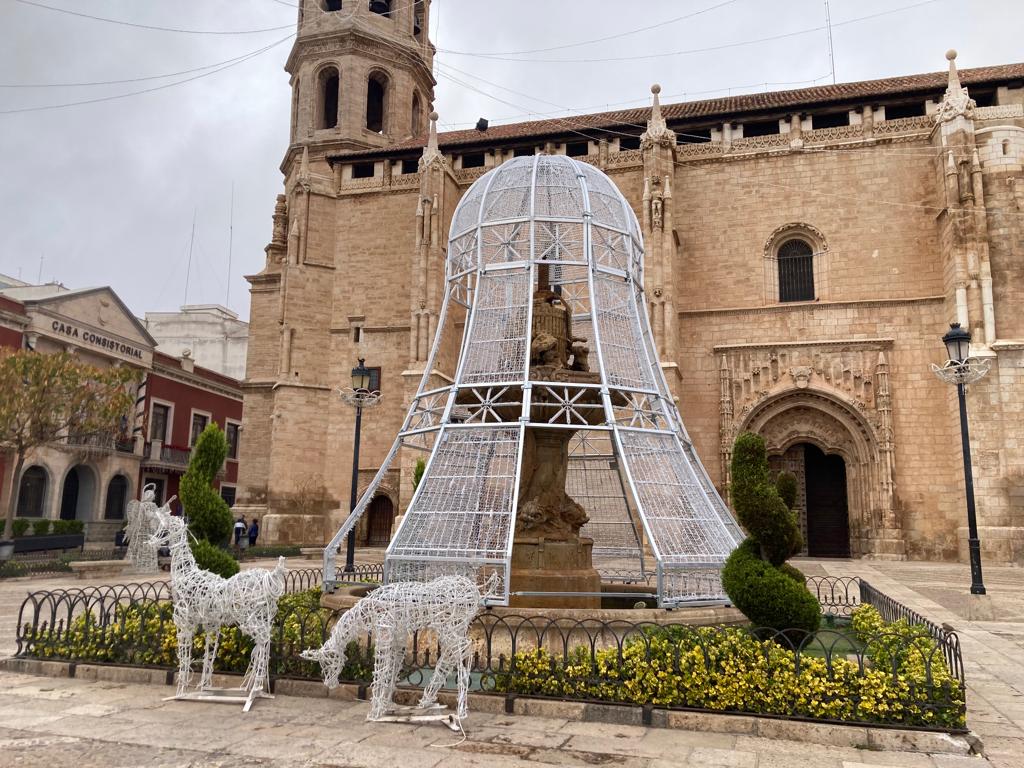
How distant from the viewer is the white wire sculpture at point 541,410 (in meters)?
8.45

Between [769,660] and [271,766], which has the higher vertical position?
[769,660]

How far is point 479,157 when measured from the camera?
29.7 m

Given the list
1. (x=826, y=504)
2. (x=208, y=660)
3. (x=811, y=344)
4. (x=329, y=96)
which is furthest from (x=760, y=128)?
(x=208, y=660)

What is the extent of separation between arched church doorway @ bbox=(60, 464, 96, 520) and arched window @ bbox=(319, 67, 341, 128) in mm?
19316

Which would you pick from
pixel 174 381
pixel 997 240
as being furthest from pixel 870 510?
pixel 174 381

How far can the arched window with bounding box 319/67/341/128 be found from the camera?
35.1 metres

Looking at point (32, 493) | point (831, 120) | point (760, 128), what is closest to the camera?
point (831, 120)

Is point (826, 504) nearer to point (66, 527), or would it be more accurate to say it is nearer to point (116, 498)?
point (66, 527)

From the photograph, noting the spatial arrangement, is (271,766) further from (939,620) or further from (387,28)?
(387,28)

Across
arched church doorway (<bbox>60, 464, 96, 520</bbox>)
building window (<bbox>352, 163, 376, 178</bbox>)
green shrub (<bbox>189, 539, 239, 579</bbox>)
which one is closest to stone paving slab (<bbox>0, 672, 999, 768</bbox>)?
green shrub (<bbox>189, 539, 239, 579</bbox>)

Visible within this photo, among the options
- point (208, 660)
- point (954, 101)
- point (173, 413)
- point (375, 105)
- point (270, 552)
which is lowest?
point (270, 552)

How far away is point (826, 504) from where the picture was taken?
80.8 feet

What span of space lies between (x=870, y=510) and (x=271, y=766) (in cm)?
2209

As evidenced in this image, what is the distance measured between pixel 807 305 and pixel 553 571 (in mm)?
19026
